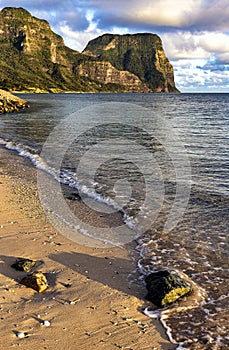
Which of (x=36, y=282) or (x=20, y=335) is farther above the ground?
(x=36, y=282)

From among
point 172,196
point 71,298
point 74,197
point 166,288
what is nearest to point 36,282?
point 71,298

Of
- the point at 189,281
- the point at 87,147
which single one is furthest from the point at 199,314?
the point at 87,147

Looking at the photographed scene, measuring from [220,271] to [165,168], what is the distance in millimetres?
10976

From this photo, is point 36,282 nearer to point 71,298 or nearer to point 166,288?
point 71,298

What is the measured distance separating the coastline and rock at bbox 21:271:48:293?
104mm

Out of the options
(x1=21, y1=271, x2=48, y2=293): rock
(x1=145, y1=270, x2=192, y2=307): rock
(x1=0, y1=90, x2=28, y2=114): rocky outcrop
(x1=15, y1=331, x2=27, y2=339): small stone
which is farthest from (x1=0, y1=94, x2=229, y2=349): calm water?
(x1=0, y1=90, x2=28, y2=114): rocky outcrop

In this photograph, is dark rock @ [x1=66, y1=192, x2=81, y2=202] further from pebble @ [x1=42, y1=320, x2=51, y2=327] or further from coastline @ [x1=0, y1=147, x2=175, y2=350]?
pebble @ [x1=42, y1=320, x2=51, y2=327]

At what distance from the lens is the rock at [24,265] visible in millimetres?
7570

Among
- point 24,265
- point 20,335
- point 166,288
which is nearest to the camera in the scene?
point 20,335

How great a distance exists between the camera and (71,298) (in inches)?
264

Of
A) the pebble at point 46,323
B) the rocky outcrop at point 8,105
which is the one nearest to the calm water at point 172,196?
the pebble at point 46,323

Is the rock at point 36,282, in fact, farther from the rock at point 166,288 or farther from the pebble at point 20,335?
the rock at point 166,288

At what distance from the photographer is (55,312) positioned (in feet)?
20.4

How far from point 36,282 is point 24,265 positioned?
0.82 metres
